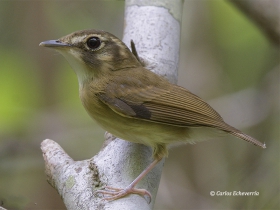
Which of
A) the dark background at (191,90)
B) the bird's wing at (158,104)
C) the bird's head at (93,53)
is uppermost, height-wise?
the bird's head at (93,53)

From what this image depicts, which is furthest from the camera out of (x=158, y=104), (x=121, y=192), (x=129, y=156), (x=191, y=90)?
(x=191, y=90)

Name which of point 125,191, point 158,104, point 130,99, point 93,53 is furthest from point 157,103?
point 125,191

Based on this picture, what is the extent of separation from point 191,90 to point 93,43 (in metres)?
3.07

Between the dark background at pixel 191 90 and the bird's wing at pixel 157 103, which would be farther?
the dark background at pixel 191 90

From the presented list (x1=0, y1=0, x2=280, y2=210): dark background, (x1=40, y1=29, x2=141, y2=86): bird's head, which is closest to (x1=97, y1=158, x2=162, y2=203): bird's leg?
(x1=40, y1=29, x2=141, y2=86): bird's head

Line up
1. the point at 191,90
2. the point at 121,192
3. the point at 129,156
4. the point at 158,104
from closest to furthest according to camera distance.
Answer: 1. the point at 121,192
2. the point at 129,156
3. the point at 158,104
4. the point at 191,90

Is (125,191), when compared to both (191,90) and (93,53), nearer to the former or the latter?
(93,53)

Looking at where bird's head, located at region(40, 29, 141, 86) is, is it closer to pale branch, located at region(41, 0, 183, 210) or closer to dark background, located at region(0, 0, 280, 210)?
pale branch, located at region(41, 0, 183, 210)

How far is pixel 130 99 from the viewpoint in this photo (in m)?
3.53

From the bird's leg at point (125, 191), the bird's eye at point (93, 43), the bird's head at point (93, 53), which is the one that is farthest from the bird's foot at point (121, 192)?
the bird's eye at point (93, 43)

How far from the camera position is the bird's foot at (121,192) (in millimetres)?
2793

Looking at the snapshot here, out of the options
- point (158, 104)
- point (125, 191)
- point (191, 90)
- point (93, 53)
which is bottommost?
point (191, 90)

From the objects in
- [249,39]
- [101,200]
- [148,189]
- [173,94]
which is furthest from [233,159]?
[101,200]

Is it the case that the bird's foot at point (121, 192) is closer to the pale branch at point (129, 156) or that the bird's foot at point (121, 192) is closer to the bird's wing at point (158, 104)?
the pale branch at point (129, 156)
